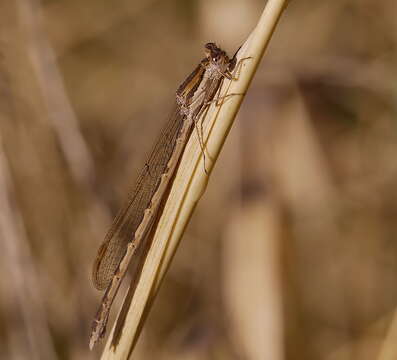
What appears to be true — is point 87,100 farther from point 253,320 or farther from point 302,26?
Result: point 253,320

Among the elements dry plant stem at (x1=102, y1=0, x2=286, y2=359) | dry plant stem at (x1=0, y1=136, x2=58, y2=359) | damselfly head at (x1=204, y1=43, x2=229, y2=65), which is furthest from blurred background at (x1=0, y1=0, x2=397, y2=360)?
dry plant stem at (x1=102, y1=0, x2=286, y2=359)

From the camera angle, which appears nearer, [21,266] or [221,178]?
[21,266]

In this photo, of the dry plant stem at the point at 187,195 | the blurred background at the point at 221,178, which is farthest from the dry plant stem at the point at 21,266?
the dry plant stem at the point at 187,195

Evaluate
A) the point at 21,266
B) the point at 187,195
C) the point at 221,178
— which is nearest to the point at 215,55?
the point at 187,195

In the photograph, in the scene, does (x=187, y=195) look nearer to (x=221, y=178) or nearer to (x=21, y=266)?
(x=21, y=266)

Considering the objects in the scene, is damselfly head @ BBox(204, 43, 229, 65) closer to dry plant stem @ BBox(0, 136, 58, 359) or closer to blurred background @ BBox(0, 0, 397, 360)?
blurred background @ BBox(0, 0, 397, 360)

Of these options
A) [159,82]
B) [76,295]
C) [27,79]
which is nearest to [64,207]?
[76,295]
